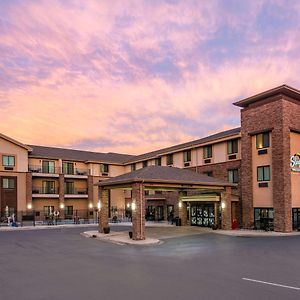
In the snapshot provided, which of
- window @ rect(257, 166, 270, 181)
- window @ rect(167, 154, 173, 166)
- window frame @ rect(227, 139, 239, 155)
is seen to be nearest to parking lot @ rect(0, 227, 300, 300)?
window @ rect(257, 166, 270, 181)

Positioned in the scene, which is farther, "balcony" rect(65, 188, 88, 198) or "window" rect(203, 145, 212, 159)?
"balcony" rect(65, 188, 88, 198)

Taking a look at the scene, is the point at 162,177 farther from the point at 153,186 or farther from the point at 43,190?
the point at 43,190

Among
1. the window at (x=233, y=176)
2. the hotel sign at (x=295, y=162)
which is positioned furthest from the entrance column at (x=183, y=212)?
the hotel sign at (x=295, y=162)

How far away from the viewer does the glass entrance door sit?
3553cm

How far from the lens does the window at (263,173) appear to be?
106ft

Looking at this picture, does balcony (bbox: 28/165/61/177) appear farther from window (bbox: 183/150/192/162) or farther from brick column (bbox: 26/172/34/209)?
window (bbox: 183/150/192/162)

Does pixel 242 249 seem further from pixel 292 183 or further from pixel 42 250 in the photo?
pixel 292 183

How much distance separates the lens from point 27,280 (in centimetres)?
1280

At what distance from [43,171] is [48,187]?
92.8 inches

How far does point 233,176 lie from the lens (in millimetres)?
35969

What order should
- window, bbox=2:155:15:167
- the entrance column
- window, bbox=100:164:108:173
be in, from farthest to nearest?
1. window, bbox=100:164:108:173
2. window, bbox=2:155:15:167
3. the entrance column

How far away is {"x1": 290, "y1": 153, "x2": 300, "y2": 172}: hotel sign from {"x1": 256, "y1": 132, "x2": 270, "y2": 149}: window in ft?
7.83

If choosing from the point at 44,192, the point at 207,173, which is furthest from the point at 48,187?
the point at 207,173

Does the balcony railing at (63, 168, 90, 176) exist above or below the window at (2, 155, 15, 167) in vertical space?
below
